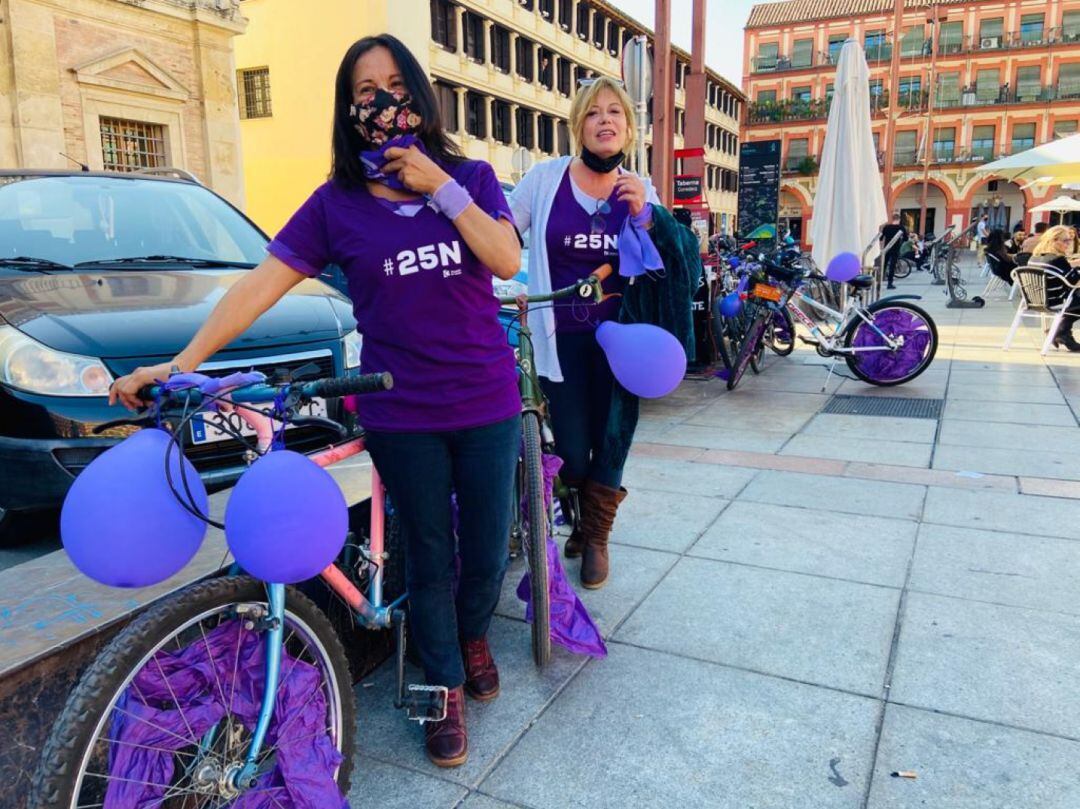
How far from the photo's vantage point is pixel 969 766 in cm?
227

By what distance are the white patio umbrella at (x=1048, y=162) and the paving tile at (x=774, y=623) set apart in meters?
10.1

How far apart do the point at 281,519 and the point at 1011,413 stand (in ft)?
21.1

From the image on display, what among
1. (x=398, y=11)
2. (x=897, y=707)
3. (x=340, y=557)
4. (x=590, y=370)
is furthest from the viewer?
(x=398, y=11)

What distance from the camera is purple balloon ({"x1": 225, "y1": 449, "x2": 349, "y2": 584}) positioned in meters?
1.60

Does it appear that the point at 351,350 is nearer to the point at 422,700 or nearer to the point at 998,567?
the point at 422,700

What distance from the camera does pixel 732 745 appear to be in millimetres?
2400

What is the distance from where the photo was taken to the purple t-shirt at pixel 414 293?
2.06 metres

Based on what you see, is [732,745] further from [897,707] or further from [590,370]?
[590,370]

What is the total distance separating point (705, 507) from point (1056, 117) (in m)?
61.4

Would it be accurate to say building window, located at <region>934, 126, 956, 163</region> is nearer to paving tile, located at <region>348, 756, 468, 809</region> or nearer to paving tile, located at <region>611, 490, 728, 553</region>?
paving tile, located at <region>611, 490, 728, 553</region>

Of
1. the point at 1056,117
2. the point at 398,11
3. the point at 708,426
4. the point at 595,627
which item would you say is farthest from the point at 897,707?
the point at 1056,117

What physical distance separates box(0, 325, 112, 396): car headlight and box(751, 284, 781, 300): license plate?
6.00 meters

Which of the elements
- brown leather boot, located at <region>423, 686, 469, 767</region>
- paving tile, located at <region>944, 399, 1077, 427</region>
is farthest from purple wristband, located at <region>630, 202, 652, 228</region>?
paving tile, located at <region>944, 399, 1077, 427</region>

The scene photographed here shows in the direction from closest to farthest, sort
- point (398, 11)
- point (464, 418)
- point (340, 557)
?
point (464, 418), point (340, 557), point (398, 11)
